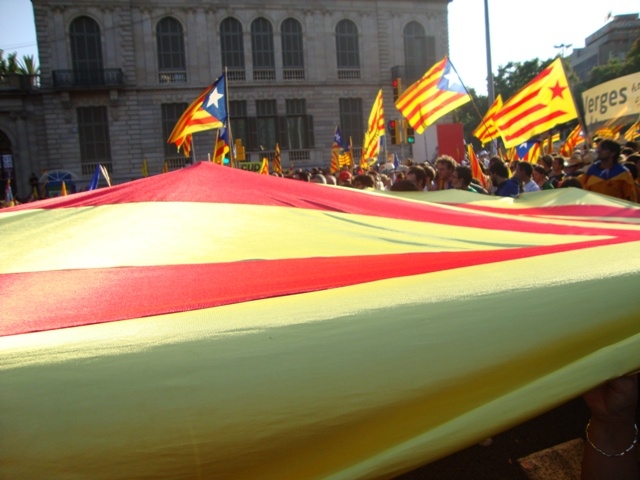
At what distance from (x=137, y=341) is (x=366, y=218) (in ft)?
4.99

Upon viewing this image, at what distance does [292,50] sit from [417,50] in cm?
790

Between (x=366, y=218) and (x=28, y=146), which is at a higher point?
(x=28, y=146)

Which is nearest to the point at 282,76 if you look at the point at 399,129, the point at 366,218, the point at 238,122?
the point at 238,122

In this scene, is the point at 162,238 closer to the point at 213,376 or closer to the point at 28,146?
the point at 213,376

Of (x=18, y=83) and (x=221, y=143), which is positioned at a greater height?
(x=18, y=83)

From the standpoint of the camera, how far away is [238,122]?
31.3 m

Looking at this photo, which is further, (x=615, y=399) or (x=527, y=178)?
(x=527, y=178)

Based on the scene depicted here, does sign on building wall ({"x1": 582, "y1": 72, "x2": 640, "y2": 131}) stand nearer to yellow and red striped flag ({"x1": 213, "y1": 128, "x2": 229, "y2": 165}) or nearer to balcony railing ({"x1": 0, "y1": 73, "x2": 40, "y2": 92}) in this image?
yellow and red striped flag ({"x1": 213, "y1": 128, "x2": 229, "y2": 165})

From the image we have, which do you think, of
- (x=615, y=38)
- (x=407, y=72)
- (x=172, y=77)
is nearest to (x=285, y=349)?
(x=172, y=77)

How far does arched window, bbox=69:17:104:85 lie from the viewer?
29.2 m

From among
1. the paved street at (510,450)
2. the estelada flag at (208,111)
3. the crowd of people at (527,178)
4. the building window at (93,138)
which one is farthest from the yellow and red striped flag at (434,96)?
the building window at (93,138)

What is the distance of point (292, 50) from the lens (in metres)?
32.1

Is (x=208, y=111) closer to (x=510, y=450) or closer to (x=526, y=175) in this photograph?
(x=526, y=175)

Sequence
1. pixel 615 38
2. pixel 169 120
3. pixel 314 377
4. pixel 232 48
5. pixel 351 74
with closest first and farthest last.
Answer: pixel 314 377 < pixel 169 120 < pixel 232 48 < pixel 351 74 < pixel 615 38
